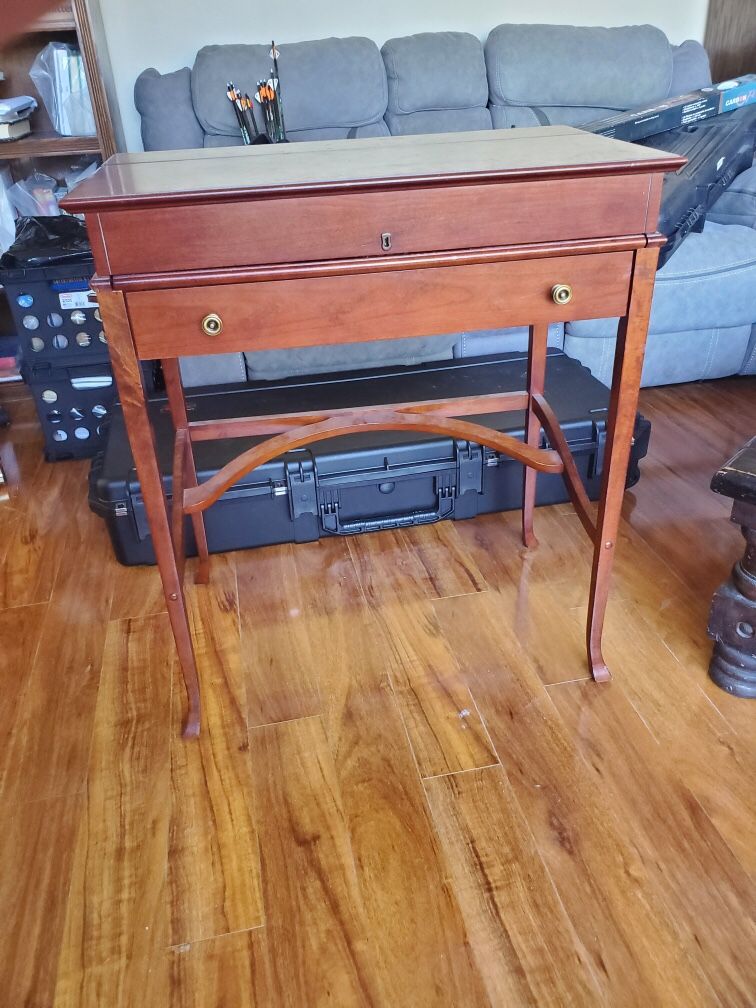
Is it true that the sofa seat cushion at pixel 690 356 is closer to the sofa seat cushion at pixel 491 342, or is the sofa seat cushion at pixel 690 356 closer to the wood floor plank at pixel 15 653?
the sofa seat cushion at pixel 491 342

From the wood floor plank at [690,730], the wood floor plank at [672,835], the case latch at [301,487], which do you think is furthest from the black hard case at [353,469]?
the wood floor plank at [672,835]

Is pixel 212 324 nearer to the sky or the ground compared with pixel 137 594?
nearer to the sky

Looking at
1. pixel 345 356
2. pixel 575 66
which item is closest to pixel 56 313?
pixel 345 356

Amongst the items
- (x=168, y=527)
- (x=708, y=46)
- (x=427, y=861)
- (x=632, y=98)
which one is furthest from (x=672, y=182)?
(x=427, y=861)

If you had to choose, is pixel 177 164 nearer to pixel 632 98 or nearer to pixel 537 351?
pixel 537 351

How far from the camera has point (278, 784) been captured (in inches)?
44.2

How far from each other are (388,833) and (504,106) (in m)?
2.17

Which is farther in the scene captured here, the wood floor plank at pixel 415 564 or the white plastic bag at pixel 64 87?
the white plastic bag at pixel 64 87

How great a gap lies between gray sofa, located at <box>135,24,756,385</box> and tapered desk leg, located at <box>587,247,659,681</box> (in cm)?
85

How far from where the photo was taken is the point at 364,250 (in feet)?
3.05

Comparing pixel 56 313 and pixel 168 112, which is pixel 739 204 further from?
pixel 56 313

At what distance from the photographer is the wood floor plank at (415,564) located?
151cm

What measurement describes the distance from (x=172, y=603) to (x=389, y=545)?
0.63 metres

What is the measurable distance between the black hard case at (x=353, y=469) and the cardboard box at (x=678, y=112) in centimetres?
96
